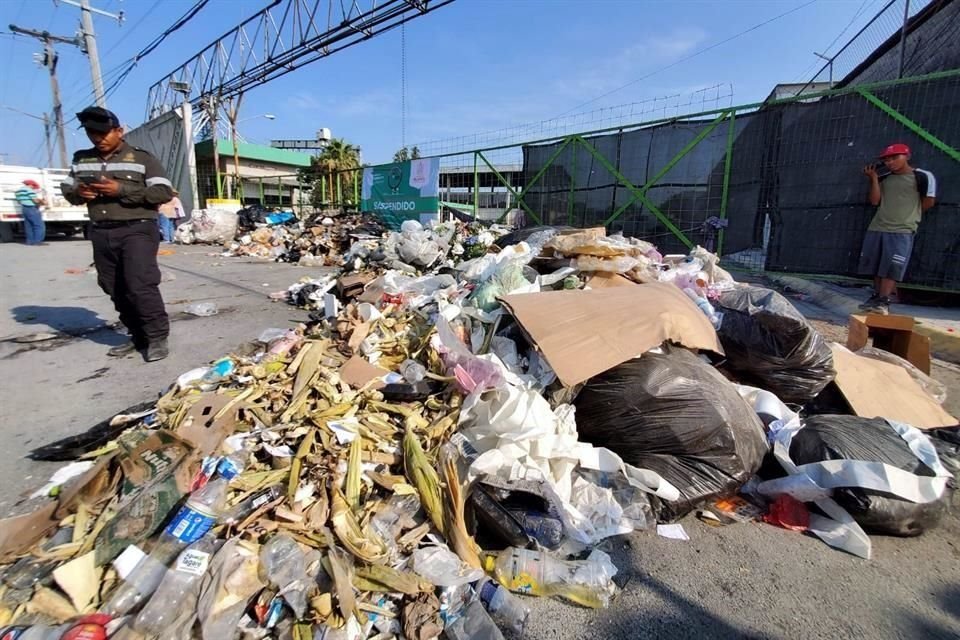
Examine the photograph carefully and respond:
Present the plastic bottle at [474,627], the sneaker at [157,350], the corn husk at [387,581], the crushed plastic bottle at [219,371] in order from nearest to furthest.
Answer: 1. the plastic bottle at [474,627]
2. the corn husk at [387,581]
3. the crushed plastic bottle at [219,371]
4. the sneaker at [157,350]

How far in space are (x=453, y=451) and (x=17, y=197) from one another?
14.7 metres

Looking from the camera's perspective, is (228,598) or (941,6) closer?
(228,598)

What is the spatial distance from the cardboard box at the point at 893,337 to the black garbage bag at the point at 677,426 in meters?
1.74

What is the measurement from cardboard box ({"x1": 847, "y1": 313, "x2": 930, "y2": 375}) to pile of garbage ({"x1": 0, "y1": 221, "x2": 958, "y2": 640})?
54cm

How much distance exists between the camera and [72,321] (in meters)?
4.16

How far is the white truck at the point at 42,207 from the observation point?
11.1m

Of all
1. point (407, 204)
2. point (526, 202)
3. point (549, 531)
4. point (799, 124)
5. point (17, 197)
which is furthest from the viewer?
point (17, 197)

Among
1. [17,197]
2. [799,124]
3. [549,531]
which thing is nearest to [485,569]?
[549,531]

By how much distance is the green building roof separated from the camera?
18.9m

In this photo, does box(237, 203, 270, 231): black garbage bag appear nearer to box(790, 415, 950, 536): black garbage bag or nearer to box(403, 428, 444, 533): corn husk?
box(403, 428, 444, 533): corn husk

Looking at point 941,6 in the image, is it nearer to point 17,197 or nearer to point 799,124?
point 799,124

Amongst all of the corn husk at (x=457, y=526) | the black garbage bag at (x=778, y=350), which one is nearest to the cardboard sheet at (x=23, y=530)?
the corn husk at (x=457, y=526)

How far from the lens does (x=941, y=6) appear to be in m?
6.59

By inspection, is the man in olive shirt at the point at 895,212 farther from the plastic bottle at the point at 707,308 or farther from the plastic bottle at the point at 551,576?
the plastic bottle at the point at 551,576
